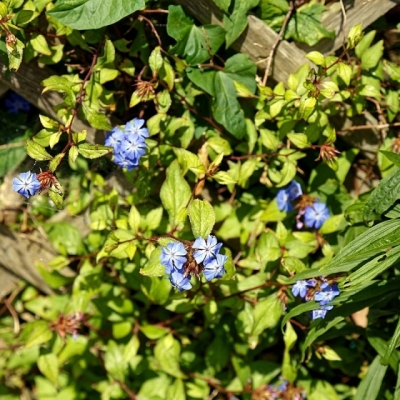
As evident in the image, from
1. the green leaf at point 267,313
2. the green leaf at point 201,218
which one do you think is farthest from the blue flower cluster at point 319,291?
the green leaf at point 201,218

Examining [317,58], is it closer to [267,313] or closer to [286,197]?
[286,197]

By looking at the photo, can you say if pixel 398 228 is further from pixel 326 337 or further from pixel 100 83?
pixel 100 83

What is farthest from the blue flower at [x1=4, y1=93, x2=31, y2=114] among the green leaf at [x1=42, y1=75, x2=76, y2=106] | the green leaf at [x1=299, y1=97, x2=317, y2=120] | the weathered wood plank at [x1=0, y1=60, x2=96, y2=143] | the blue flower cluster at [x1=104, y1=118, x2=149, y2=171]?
the green leaf at [x1=299, y1=97, x2=317, y2=120]

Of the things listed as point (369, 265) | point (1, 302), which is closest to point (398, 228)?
point (369, 265)

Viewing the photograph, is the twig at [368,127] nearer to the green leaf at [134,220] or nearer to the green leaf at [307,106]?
the green leaf at [307,106]

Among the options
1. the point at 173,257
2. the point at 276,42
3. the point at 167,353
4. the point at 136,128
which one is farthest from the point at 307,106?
the point at 167,353

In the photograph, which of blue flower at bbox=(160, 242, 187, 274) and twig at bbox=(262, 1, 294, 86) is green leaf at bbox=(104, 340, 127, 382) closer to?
blue flower at bbox=(160, 242, 187, 274)
